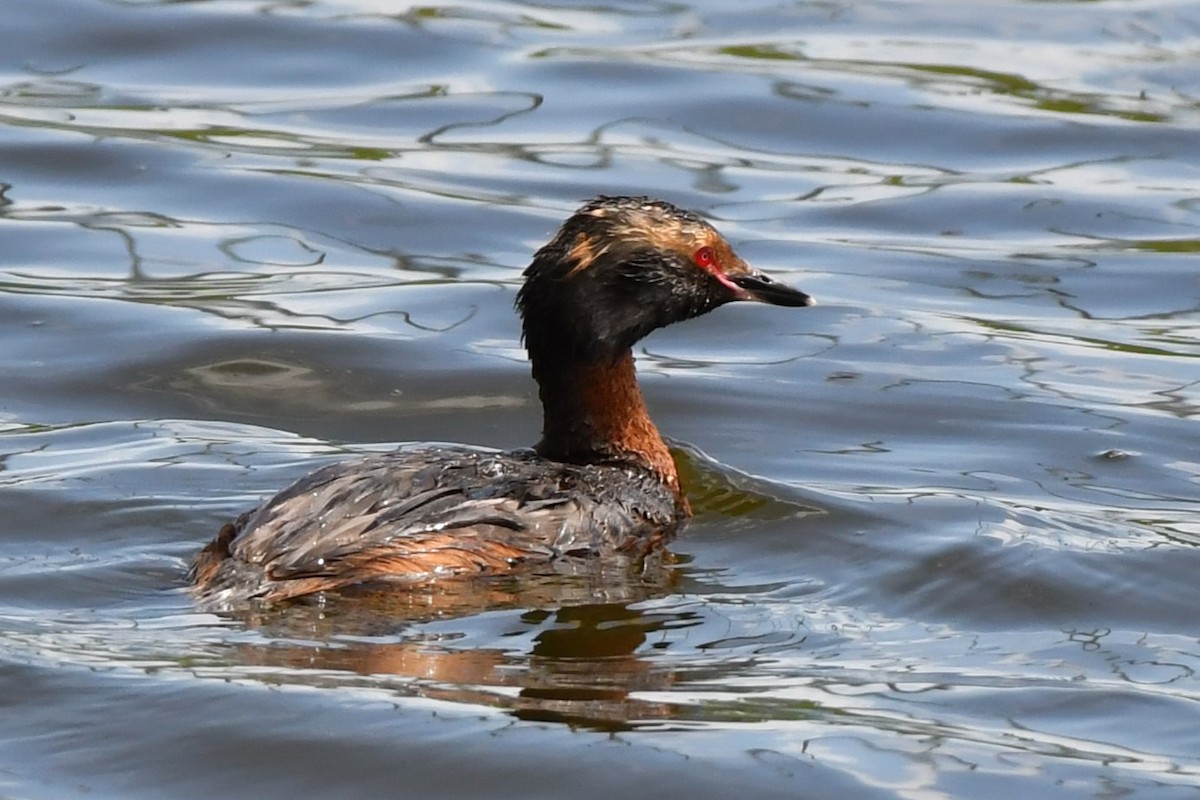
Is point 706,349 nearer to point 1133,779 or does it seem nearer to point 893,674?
point 893,674

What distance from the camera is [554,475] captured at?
782 centimetres

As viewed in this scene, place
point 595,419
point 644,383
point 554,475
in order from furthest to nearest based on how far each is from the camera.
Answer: point 644,383
point 595,419
point 554,475

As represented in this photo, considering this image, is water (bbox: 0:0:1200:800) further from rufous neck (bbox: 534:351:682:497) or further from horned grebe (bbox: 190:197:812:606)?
rufous neck (bbox: 534:351:682:497)

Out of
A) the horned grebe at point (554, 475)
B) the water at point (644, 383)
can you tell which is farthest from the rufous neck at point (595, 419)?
the water at point (644, 383)

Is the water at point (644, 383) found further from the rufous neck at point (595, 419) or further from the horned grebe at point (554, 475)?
the rufous neck at point (595, 419)

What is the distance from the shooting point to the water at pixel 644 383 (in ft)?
19.4

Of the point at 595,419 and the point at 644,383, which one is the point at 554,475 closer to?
the point at 595,419

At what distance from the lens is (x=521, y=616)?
6.89 m

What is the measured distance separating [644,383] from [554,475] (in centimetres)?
192

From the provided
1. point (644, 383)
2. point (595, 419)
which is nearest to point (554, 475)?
point (595, 419)

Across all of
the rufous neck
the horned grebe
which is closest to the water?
the horned grebe

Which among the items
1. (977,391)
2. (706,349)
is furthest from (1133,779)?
(706,349)

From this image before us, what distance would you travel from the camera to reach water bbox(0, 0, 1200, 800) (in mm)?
5906

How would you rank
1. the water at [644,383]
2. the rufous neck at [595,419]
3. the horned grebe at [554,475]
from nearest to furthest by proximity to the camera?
the water at [644,383] → the horned grebe at [554,475] → the rufous neck at [595,419]
